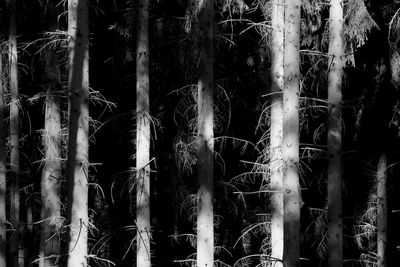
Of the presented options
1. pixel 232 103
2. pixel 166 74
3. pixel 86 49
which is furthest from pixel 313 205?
pixel 86 49

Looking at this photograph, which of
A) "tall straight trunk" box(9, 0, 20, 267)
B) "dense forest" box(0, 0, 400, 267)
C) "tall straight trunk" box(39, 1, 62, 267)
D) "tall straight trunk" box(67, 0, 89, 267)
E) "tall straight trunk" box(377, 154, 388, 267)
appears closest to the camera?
"tall straight trunk" box(67, 0, 89, 267)

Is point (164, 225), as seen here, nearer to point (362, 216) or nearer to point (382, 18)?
point (362, 216)

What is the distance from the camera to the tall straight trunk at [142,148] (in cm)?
1243

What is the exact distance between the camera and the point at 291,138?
33.0 feet

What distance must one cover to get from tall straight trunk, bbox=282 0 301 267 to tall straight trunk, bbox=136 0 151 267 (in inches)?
127

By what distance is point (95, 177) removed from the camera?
755 inches

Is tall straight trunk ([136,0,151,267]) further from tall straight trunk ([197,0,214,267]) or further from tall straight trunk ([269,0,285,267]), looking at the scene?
tall straight trunk ([269,0,285,267])

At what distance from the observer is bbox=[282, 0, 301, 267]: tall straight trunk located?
9.73 metres

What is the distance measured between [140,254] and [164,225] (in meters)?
6.52

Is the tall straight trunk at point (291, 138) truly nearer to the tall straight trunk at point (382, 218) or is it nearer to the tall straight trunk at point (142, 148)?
the tall straight trunk at point (142, 148)

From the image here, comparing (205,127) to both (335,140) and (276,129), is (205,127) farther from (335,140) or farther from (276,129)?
(335,140)

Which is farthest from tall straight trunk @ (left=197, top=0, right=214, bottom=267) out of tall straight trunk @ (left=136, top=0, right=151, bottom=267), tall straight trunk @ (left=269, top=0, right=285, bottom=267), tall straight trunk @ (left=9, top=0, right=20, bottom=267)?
tall straight trunk @ (left=9, top=0, right=20, bottom=267)

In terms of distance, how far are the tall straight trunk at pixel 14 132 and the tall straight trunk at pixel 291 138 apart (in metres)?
7.28

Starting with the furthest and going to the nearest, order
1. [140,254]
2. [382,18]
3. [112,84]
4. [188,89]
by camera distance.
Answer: [112,84]
[382,18]
[188,89]
[140,254]
